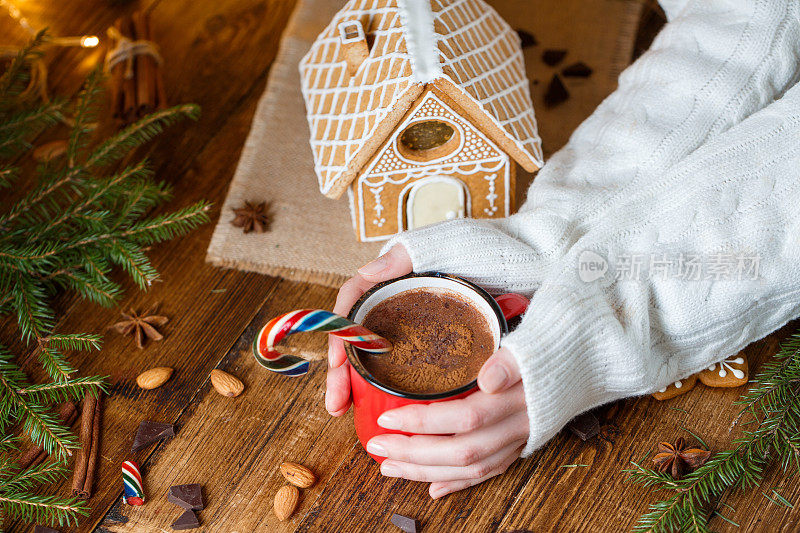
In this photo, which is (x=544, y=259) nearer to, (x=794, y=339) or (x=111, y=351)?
(x=794, y=339)

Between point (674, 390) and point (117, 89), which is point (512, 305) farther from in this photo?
point (117, 89)

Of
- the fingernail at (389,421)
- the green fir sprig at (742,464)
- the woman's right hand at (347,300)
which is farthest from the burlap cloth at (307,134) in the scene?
the green fir sprig at (742,464)

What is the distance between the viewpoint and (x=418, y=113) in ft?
3.72

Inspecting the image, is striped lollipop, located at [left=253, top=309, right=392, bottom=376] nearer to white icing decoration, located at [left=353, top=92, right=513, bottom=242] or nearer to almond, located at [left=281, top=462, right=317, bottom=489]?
almond, located at [left=281, top=462, right=317, bottom=489]

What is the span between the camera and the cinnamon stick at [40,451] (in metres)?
1.08

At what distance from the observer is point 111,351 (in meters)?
1.23

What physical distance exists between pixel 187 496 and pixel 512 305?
55 centimetres

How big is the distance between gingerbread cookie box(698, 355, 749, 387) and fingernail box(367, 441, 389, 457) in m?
0.52

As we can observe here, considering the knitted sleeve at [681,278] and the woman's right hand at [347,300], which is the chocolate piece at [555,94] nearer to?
the knitted sleeve at [681,278]

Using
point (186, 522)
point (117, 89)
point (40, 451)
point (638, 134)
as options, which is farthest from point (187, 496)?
point (117, 89)

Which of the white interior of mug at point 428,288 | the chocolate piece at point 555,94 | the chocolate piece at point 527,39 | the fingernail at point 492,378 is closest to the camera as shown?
the fingernail at point 492,378

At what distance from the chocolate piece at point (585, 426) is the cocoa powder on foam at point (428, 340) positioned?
8.4 inches

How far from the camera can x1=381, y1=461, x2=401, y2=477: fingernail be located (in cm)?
101

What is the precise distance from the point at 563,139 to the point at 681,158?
0.37m
